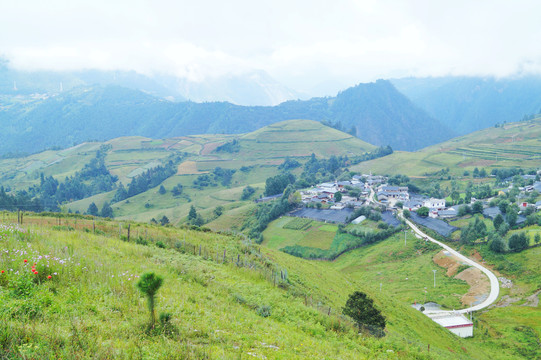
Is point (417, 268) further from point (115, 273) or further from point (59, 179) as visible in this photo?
point (59, 179)

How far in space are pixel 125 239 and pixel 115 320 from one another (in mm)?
14972

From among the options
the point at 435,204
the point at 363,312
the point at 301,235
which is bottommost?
the point at 301,235

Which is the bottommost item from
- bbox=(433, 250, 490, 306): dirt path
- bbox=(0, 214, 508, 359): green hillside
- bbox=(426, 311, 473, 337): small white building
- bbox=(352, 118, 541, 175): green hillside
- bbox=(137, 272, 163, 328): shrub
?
bbox=(433, 250, 490, 306): dirt path

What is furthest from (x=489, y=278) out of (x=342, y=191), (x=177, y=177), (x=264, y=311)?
(x=177, y=177)

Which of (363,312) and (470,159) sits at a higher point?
(363,312)

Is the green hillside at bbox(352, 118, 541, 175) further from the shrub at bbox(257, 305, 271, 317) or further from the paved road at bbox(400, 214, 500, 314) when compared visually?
the shrub at bbox(257, 305, 271, 317)

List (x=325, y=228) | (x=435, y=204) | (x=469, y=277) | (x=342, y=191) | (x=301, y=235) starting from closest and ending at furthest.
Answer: (x=469, y=277), (x=301, y=235), (x=325, y=228), (x=435, y=204), (x=342, y=191)

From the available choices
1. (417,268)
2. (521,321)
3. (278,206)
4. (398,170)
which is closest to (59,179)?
(278,206)

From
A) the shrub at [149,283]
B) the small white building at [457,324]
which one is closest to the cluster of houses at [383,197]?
the small white building at [457,324]

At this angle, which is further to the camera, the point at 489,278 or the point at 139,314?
the point at 489,278

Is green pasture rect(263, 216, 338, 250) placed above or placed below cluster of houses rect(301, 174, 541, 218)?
below

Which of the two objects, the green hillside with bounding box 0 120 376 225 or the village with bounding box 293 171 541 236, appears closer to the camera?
the village with bounding box 293 171 541 236

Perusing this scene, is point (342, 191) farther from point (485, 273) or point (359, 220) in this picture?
point (485, 273)

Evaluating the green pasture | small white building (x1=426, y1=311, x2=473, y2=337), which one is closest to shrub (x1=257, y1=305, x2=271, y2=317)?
small white building (x1=426, y1=311, x2=473, y2=337)
